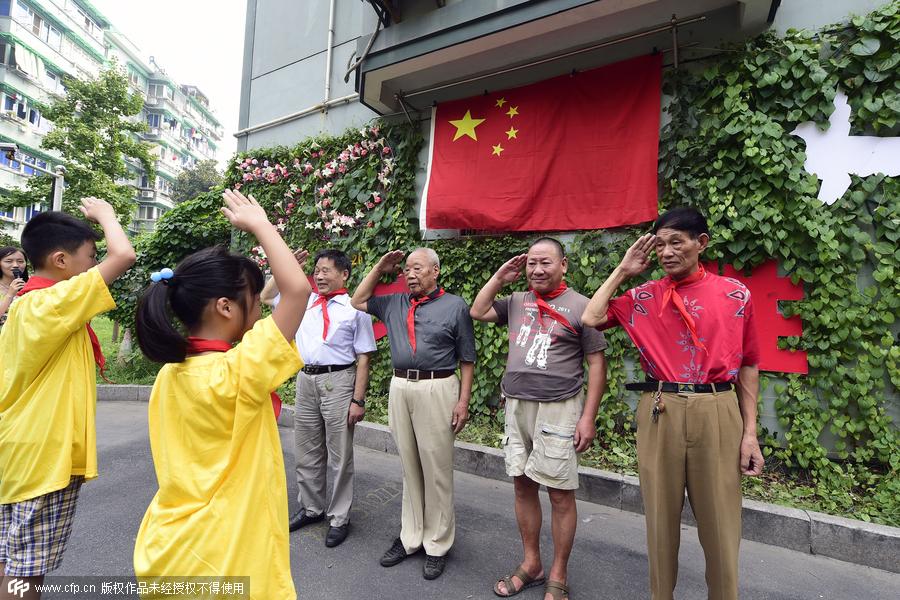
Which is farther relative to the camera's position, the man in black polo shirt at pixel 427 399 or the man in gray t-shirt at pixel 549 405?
the man in black polo shirt at pixel 427 399

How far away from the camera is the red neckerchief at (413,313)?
304cm

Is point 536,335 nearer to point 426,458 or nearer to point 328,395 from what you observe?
point 426,458

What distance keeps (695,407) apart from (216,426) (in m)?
2.05

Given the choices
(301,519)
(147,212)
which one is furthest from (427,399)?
(147,212)

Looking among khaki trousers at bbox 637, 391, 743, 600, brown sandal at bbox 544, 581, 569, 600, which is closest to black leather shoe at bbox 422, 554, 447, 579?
brown sandal at bbox 544, 581, 569, 600

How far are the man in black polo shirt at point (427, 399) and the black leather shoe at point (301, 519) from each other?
0.78m

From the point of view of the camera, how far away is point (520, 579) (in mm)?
2621

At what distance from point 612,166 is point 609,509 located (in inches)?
133

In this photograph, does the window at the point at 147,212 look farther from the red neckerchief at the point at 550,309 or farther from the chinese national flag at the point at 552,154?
the red neckerchief at the point at 550,309

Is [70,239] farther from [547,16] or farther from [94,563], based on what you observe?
[547,16]

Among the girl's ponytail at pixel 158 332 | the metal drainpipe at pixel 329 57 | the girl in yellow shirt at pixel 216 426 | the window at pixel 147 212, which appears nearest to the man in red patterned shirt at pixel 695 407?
the girl in yellow shirt at pixel 216 426

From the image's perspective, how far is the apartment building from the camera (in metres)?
22.9

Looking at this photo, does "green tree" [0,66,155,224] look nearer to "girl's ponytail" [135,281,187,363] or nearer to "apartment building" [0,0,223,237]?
"apartment building" [0,0,223,237]

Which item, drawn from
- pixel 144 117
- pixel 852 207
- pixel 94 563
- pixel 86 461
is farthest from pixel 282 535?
pixel 144 117
